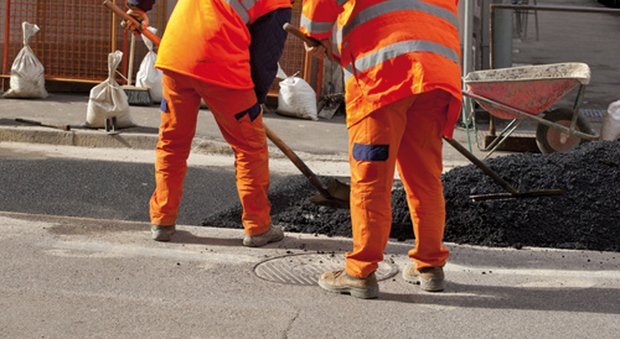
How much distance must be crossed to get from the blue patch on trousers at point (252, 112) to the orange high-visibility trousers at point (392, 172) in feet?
3.45

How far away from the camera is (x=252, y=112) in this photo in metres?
6.67

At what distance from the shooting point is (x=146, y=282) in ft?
19.6

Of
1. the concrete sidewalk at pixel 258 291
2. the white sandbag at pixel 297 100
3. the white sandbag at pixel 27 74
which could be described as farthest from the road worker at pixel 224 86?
the white sandbag at pixel 27 74

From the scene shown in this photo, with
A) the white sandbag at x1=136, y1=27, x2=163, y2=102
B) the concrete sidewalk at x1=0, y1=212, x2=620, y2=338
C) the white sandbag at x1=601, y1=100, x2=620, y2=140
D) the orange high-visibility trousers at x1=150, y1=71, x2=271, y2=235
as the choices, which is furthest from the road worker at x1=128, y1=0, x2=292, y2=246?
the white sandbag at x1=136, y1=27, x2=163, y2=102

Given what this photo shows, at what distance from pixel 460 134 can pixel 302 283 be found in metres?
5.71

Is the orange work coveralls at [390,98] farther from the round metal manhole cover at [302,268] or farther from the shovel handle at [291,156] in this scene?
the shovel handle at [291,156]

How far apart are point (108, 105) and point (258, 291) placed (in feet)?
17.4

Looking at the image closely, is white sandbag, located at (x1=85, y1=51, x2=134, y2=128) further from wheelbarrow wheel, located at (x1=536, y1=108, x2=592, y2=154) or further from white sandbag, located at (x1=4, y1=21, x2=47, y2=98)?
wheelbarrow wheel, located at (x1=536, y1=108, x2=592, y2=154)

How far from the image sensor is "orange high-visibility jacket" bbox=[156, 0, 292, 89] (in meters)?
6.48

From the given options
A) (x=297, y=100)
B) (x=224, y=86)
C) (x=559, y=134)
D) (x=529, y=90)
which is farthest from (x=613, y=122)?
(x=224, y=86)

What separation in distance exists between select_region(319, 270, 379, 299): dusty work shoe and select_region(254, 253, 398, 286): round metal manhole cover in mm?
191

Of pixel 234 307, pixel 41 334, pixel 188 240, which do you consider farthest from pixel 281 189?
pixel 41 334

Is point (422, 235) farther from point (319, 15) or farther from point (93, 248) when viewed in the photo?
point (93, 248)

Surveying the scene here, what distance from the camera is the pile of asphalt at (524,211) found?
6980 millimetres
